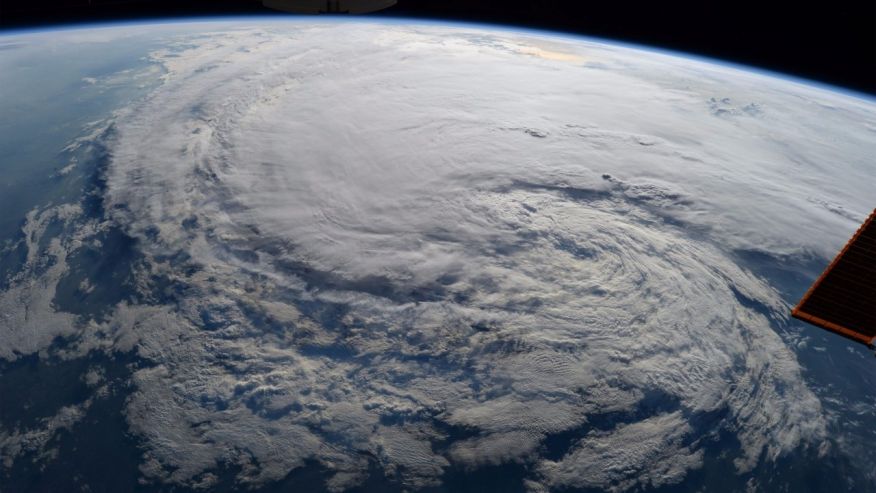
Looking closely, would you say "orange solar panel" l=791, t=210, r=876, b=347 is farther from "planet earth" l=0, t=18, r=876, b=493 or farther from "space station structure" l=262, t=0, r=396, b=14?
"space station structure" l=262, t=0, r=396, b=14

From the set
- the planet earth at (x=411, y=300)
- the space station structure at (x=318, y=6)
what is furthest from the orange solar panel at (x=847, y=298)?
the space station structure at (x=318, y=6)

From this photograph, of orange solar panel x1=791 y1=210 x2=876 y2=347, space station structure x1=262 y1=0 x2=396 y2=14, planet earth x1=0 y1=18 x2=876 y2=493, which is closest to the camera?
space station structure x1=262 y1=0 x2=396 y2=14

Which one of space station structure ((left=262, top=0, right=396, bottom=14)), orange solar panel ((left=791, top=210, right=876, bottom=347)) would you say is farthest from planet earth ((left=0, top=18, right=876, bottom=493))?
space station structure ((left=262, top=0, right=396, bottom=14))

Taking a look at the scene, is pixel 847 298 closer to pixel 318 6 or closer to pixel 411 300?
pixel 411 300

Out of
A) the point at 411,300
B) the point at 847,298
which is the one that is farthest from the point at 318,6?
the point at 847,298

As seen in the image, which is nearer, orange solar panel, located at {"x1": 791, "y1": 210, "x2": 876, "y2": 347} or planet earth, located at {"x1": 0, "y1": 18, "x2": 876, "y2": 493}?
planet earth, located at {"x1": 0, "y1": 18, "x2": 876, "y2": 493}

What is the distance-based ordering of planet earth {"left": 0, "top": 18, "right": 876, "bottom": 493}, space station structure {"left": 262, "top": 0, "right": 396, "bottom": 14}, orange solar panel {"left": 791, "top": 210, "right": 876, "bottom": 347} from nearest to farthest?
space station structure {"left": 262, "top": 0, "right": 396, "bottom": 14} → planet earth {"left": 0, "top": 18, "right": 876, "bottom": 493} → orange solar panel {"left": 791, "top": 210, "right": 876, "bottom": 347}

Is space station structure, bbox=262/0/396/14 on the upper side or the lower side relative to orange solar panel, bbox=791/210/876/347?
upper

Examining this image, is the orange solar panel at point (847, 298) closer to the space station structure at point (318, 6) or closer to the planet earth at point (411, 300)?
the planet earth at point (411, 300)
